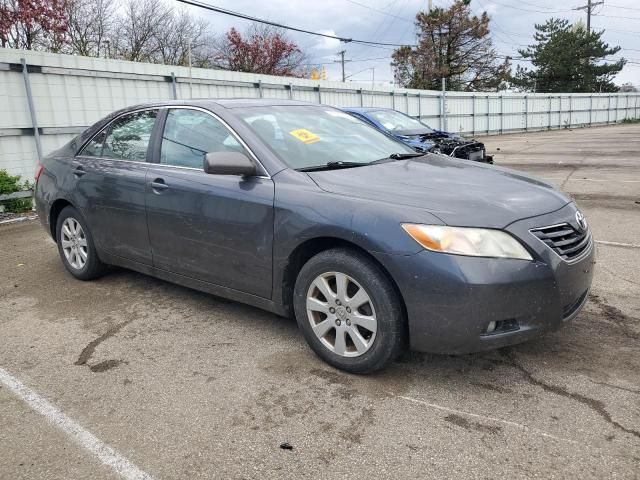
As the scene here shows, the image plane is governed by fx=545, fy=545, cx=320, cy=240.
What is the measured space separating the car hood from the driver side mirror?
41cm

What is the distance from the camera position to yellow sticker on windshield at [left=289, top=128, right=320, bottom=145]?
370 centimetres

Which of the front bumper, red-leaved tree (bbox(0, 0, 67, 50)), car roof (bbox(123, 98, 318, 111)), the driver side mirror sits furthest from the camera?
red-leaved tree (bbox(0, 0, 67, 50))

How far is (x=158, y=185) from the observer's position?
3963mm

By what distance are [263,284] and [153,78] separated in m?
9.26

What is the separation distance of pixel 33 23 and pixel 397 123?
1914 cm

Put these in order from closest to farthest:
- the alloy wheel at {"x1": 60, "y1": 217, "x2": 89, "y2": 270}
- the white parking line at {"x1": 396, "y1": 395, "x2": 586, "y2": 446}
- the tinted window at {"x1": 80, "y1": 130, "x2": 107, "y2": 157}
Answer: the white parking line at {"x1": 396, "y1": 395, "x2": 586, "y2": 446} < the tinted window at {"x1": 80, "y1": 130, "x2": 107, "y2": 157} < the alloy wheel at {"x1": 60, "y1": 217, "x2": 89, "y2": 270}

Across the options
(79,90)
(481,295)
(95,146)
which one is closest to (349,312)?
(481,295)

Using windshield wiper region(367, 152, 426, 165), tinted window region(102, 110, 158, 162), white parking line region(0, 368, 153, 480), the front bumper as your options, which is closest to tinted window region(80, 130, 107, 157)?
tinted window region(102, 110, 158, 162)

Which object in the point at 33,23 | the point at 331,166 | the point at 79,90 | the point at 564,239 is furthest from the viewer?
the point at 33,23

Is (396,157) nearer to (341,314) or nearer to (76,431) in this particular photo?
(341,314)

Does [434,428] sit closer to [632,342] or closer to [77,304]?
[632,342]

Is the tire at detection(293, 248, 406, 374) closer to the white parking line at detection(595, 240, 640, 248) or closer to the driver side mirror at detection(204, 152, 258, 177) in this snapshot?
the driver side mirror at detection(204, 152, 258, 177)

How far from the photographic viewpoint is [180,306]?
432 cm

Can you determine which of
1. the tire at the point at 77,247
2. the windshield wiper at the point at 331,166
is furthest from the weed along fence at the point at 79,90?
the windshield wiper at the point at 331,166
